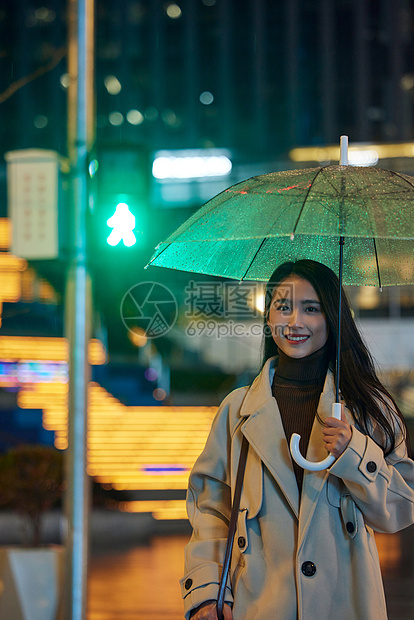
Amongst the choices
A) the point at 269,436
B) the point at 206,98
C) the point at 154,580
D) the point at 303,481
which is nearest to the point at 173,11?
the point at 206,98

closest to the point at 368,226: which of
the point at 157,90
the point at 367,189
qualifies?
the point at 367,189

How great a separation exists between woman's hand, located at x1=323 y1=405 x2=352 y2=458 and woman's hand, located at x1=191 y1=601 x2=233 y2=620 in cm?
60

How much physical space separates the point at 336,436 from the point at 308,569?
41cm

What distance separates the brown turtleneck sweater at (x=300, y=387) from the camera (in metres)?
2.48

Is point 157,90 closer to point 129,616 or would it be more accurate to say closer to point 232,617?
point 129,616

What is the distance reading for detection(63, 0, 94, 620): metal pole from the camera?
475 centimetres

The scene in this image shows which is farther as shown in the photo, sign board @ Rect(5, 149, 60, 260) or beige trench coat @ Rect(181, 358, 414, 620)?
sign board @ Rect(5, 149, 60, 260)

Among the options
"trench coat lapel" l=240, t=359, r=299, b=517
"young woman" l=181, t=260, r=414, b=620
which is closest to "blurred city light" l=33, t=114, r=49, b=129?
"young woman" l=181, t=260, r=414, b=620

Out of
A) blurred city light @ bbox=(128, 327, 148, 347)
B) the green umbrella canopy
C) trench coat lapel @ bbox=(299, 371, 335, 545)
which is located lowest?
blurred city light @ bbox=(128, 327, 148, 347)

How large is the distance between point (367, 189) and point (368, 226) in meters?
0.17

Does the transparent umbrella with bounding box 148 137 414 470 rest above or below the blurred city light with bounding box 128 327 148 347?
above

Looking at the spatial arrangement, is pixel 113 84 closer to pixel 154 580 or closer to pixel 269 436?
pixel 154 580

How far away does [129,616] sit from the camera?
579 centimetres

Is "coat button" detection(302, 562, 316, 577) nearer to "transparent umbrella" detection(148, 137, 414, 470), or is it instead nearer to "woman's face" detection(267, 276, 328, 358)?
"transparent umbrella" detection(148, 137, 414, 470)
